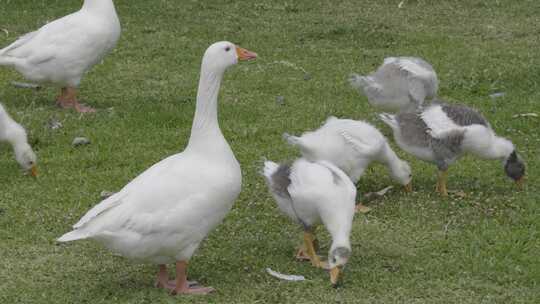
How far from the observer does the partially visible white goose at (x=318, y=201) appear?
255 inches

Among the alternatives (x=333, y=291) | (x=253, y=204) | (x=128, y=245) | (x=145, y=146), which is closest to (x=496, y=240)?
(x=333, y=291)

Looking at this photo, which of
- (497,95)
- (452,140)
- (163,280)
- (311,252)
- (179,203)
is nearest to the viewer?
(179,203)

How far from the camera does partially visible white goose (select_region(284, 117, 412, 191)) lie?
783 centimetres

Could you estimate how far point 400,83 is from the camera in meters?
9.85

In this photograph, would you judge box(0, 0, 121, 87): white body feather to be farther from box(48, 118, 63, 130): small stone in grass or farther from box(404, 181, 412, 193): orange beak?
box(404, 181, 412, 193): orange beak

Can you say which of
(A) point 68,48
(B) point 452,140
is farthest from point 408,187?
(A) point 68,48

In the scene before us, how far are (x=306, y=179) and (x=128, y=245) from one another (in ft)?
4.50

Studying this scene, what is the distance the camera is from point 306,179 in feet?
22.2

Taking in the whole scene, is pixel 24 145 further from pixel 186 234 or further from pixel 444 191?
pixel 444 191

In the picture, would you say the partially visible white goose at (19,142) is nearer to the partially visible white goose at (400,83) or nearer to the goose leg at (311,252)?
Answer: the goose leg at (311,252)

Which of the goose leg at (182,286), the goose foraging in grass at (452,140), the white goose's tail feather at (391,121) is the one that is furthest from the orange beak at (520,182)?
the goose leg at (182,286)

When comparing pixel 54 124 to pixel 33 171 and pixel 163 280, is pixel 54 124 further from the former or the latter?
pixel 163 280

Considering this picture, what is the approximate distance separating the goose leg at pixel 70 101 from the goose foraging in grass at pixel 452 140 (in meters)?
3.88

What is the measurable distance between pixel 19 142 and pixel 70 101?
2.03 meters
